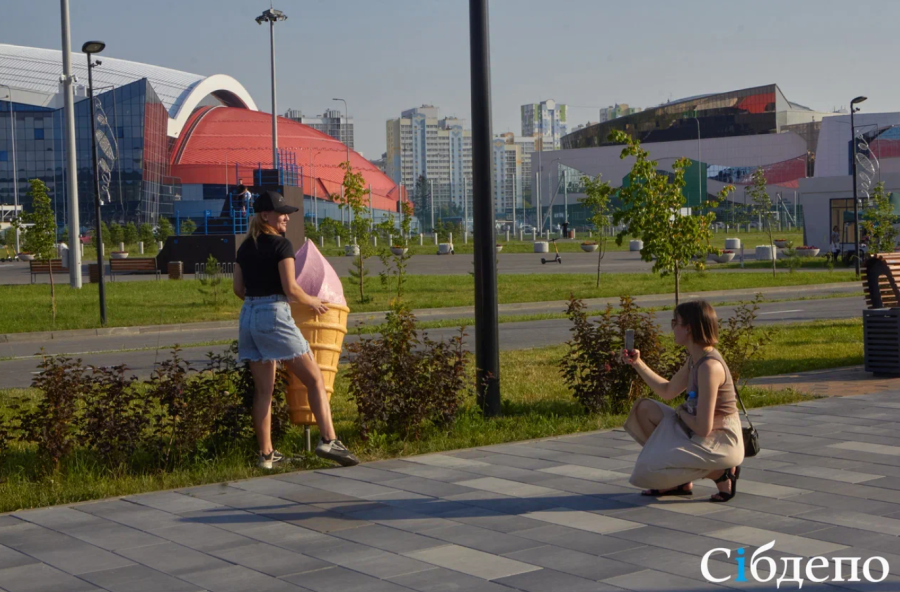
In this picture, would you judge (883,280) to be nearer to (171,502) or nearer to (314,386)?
(314,386)

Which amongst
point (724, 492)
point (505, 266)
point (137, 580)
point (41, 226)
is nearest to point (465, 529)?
point (724, 492)

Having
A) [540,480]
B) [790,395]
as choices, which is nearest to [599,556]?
[540,480]

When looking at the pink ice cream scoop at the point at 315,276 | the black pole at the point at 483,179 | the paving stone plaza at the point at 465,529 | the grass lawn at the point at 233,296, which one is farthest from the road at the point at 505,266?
the paving stone plaza at the point at 465,529

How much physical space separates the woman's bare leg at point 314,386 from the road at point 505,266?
2977cm

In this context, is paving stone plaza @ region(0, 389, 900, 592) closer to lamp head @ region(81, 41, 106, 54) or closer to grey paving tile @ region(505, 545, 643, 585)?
grey paving tile @ region(505, 545, 643, 585)

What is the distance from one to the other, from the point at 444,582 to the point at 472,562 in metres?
0.33

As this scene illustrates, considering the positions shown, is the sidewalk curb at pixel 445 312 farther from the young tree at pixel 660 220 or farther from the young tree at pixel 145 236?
the young tree at pixel 145 236

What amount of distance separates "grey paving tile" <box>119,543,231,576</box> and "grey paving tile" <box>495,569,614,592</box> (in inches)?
53.4

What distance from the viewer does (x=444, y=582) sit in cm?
460

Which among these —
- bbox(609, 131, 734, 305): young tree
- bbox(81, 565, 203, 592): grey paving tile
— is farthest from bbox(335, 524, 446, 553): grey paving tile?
bbox(609, 131, 734, 305): young tree

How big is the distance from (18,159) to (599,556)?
102 m

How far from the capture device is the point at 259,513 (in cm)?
595

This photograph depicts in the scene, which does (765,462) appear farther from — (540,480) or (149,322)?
(149,322)

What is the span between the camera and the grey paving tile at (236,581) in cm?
455
